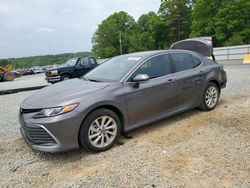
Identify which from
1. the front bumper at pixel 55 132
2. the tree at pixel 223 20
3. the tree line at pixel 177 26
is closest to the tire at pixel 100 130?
the front bumper at pixel 55 132

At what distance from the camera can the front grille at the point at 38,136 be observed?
3.44 m

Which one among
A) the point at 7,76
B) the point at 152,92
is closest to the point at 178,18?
the point at 7,76

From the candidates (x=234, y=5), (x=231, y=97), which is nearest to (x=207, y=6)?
(x=234, y=5)

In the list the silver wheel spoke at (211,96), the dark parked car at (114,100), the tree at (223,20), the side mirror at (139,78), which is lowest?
the silver wheel spoke at (211,96)

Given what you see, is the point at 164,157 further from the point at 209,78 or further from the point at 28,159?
the point at 209,78

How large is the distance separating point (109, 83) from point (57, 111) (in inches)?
40.8

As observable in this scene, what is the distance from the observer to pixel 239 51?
21.4 metres

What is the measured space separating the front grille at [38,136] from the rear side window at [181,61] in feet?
9.10

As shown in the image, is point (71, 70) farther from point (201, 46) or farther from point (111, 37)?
point (111, 37)

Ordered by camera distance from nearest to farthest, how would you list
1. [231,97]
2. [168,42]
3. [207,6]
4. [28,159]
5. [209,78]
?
[28,159] → [209,78] → [231,97] → [207,6] → [168,42]

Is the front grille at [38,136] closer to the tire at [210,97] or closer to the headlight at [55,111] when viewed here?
the headlight at [55,111]

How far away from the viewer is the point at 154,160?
344cm

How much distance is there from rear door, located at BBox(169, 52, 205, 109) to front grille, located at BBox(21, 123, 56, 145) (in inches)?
101

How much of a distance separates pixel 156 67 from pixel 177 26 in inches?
1975
